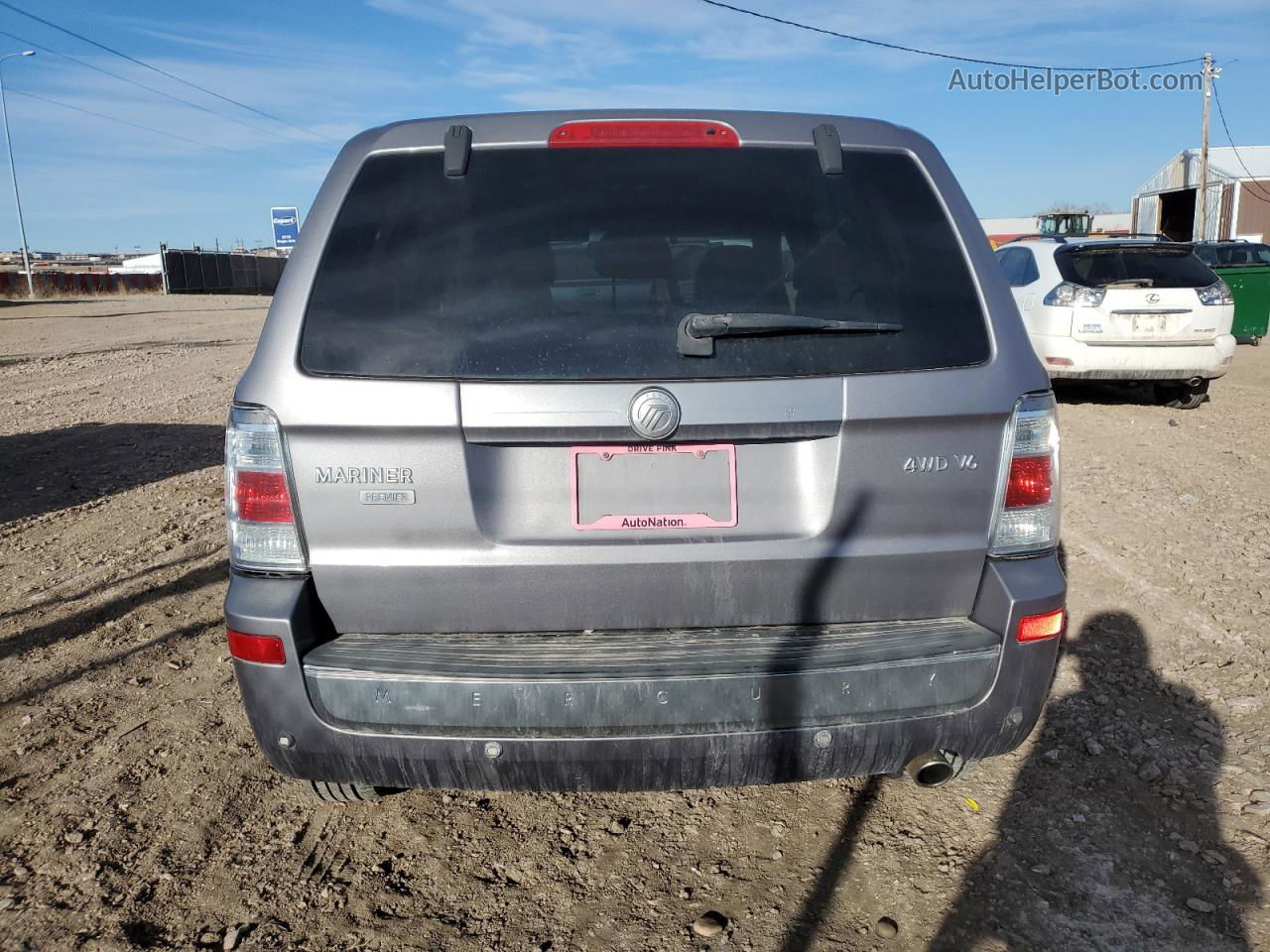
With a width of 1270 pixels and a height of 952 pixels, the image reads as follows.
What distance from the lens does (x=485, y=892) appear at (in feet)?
8.91

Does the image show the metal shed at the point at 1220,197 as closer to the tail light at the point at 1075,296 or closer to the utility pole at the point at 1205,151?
the utility pole at the point at 1205,151

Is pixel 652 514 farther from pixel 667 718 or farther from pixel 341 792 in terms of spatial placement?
pixel 341 792

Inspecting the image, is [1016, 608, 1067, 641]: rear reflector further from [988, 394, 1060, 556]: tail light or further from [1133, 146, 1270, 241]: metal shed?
[1133, 146, 1270, 241]: metal shed

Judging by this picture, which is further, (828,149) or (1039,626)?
(828,149)

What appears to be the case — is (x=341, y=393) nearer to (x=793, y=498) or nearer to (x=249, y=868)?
(x=793, y=498)

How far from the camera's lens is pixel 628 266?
8.12 ft

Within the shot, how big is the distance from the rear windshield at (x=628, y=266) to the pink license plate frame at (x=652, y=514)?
0.17m

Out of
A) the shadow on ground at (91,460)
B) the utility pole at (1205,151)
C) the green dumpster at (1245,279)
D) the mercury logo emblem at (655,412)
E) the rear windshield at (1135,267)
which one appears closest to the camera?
the mercury logo emblem at (655,412)

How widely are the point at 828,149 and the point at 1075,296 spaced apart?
8251 millimetres

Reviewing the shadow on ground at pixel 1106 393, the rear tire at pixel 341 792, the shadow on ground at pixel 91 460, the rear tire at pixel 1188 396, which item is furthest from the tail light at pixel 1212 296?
the rear tire at pixel 341 792

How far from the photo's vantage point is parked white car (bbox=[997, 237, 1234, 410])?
32.1 feet

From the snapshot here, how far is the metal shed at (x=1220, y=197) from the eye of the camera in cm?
4297

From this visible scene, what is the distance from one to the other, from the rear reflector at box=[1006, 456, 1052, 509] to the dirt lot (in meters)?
1.05

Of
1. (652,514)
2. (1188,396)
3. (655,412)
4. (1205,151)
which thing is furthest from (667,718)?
(1205,151)
